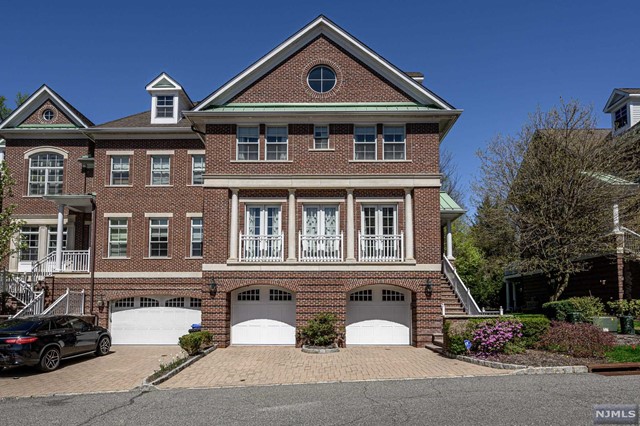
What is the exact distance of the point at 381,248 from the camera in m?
20.0

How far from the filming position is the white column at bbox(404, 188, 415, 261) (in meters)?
19.8

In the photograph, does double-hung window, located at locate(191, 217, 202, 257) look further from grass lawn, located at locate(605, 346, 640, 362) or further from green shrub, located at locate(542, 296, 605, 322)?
grass lawn, located at locate(605, 346, 640, 362)

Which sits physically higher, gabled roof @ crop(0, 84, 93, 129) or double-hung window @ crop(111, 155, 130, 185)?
gabled roof @ crop(0, 84, 93, 129)

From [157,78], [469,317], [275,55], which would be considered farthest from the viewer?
[157,78]

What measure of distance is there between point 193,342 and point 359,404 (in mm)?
7886

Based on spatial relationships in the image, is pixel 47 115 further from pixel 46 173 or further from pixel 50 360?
pixel 50 360

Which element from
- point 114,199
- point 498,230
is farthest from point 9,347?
point 498,230

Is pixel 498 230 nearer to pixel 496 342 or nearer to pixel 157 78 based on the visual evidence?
pixel 496 342

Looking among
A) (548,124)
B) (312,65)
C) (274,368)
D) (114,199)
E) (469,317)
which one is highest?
(312,65)

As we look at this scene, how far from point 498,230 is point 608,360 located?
938 cm

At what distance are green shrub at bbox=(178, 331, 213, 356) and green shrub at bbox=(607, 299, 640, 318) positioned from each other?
1532 centimetres

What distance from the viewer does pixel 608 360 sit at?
549 inches

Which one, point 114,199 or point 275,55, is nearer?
point 275,55

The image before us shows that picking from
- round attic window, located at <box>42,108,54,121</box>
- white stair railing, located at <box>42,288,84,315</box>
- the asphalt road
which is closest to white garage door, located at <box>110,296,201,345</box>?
white stair railing, located at <box>42,288,84,315</box>
